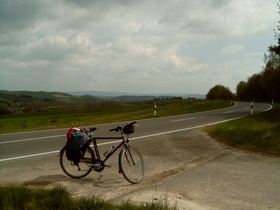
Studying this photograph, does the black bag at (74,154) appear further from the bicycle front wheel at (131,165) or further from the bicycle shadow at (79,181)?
the bicycle front wheel at (131,165)

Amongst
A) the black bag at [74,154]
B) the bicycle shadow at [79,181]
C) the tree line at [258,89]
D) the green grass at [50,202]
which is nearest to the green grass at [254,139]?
the bicycle shadow at [79,181]

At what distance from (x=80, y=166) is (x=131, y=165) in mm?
1197

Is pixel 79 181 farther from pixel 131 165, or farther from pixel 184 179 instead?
pixel 184 179

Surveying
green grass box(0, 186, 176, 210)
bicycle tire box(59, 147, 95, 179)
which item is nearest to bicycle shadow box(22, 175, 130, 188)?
bicycle tire box(59, 147, 95, 179)

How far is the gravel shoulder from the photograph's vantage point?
3.80 metres

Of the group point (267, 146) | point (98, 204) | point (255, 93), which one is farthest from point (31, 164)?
point (255, 93)

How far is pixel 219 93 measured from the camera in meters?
84.2

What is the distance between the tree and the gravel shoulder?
80.8 metres

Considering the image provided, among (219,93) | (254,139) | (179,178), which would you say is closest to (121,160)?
(179,178)

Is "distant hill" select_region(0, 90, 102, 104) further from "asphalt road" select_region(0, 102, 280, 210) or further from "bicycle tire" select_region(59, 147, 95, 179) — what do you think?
"bicycle tire" select_region(59, 147, 95, 179)

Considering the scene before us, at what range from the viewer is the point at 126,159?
4.99 m

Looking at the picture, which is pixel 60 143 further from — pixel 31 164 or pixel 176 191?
pixel 176 191

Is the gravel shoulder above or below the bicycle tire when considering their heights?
below

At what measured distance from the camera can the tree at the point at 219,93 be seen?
3297 inches
